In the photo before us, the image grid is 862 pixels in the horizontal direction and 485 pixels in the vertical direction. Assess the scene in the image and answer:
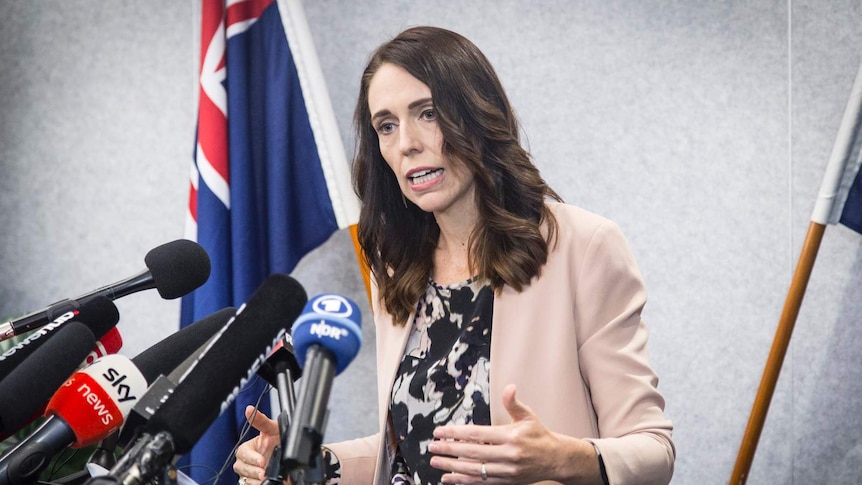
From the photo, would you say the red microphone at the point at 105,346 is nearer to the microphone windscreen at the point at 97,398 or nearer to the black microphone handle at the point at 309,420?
the microphone windscreen at the point at 97,398

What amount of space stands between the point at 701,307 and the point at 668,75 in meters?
0.77

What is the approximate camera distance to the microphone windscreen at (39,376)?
2.58 ft

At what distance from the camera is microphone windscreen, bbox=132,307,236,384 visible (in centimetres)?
99

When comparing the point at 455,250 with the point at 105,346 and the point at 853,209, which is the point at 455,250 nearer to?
the point at 105,346

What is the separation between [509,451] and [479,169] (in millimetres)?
605

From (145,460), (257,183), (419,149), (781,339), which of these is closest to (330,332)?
(145,460)

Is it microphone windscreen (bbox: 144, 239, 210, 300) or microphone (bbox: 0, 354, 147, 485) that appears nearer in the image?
microphone (bbox: 0, 354, 147, 485)

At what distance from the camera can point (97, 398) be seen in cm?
86

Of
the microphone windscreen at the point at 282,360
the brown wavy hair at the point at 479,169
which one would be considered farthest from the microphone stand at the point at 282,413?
the brown wavy hair at the point at 479,169

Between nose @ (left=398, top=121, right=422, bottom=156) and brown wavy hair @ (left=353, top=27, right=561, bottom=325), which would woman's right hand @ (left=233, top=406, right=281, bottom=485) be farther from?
nose @ (left=398, top=121, right=422, bottom=156)

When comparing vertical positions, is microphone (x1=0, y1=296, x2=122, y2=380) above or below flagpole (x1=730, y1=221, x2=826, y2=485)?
above

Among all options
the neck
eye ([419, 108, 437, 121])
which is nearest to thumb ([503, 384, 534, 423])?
the neck

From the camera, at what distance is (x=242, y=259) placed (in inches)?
93.4

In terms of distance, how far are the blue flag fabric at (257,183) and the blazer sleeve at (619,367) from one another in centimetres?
120
